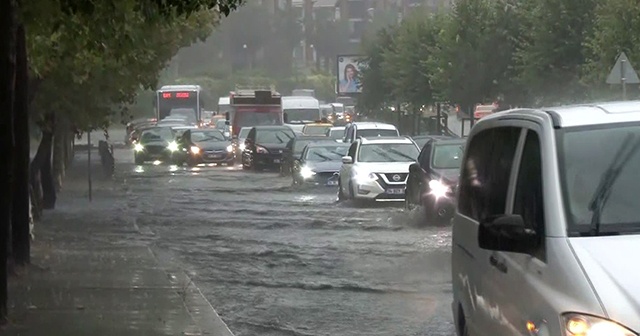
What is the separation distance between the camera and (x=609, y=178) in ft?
22.4

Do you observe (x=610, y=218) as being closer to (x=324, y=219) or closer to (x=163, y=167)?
(x=324, y=219)

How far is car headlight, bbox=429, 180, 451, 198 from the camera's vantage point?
954 inches

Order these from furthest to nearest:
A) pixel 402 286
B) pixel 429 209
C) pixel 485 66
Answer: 1. pixel 485 66
2. pixel 429 209
3. pixel 402 286

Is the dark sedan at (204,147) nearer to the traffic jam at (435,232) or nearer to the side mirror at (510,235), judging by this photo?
the traffic jam at (435,232)

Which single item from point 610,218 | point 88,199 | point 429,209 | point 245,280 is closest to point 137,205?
point 88,199

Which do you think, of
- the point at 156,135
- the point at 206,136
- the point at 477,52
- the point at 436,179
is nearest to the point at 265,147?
the point at 206,136

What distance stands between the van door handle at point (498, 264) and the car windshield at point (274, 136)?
42264 millimetres

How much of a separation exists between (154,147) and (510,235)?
48912 mm

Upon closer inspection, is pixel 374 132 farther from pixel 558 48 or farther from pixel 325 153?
pixel 558 48

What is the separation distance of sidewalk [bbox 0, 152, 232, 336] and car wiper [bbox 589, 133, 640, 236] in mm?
5987

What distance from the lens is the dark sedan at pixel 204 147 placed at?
52.2 metres

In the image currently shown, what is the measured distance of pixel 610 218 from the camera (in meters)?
6.61

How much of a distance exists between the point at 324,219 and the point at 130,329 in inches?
568

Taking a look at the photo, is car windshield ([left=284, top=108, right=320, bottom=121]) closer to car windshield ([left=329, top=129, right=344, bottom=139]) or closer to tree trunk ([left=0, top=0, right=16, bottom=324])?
car windshield ([left=329, top=129, right=344, bottom=139])
